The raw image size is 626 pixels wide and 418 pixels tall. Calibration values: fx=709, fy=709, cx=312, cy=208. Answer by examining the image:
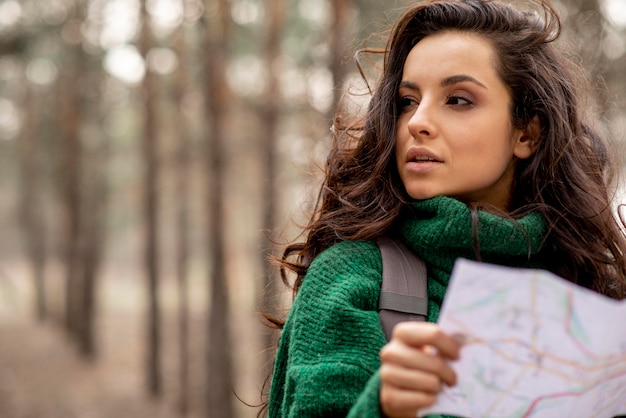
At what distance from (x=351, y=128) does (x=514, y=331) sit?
117cm

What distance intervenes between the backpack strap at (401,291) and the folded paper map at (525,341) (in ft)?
1.12

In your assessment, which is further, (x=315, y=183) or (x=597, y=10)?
(x=597, y=10)

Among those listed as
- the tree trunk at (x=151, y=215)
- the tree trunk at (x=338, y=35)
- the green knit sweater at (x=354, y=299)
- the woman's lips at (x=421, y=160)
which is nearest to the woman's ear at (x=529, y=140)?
the green knit sweater at (x=354, y=299)

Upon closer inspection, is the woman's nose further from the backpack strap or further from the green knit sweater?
the backpack strap

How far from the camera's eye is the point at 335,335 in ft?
5.54

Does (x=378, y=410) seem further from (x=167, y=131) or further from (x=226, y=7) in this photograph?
(x=167, y=131)

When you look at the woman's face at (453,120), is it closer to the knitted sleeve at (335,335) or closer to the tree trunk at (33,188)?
the knitted sleeve at (335,335)

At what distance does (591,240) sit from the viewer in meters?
2.02

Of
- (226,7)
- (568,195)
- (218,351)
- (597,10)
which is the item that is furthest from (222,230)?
(568,195)

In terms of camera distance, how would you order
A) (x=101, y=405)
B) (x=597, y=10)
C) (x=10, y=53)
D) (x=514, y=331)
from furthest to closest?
(x=101, y=405) → (x=10, y=53) → (x=597, y=10) → (x=514, y=331)

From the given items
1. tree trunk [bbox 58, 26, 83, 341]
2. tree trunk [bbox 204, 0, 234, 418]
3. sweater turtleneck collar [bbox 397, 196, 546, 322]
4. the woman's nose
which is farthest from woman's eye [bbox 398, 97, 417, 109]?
tree trunk [bbox 58, 26, 83, 341]

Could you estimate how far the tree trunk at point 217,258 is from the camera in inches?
421

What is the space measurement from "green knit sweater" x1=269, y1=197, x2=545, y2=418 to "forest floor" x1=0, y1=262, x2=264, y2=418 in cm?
1141

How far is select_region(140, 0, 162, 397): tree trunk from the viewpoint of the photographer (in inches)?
527
